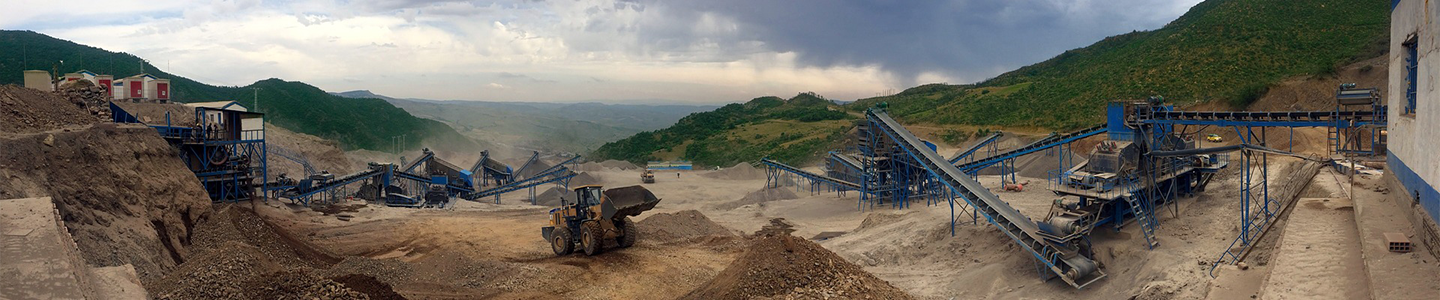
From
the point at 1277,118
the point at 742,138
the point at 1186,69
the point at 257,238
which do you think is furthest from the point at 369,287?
the point at 742,138

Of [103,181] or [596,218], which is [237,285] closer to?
[103,181]

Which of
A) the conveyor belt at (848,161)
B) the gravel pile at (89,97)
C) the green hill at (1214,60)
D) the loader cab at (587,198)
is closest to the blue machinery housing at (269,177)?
the gravel pile at (89,97)

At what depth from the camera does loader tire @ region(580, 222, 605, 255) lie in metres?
25.6

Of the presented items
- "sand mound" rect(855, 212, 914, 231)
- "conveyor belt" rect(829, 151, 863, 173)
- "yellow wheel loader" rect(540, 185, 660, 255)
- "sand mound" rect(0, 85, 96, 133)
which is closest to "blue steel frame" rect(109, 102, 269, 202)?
"sand mound" rect(0, 85, 96, 133)

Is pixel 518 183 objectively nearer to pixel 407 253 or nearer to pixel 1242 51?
pixel 407 253

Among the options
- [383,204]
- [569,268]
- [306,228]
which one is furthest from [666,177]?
[569,268]

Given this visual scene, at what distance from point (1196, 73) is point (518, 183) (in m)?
47.8

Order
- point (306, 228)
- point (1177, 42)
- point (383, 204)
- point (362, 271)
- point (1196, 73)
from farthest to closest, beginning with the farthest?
point (1177, 42)
point (1196, 73)
point (383, 204)
point (306, 228)
point (362, 271)

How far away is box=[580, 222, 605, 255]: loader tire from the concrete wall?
20121 millimetres

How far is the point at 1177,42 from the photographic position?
6531 cm

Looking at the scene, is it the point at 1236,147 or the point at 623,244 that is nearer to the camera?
the point at 1236,147

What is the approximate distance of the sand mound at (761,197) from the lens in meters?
43.1

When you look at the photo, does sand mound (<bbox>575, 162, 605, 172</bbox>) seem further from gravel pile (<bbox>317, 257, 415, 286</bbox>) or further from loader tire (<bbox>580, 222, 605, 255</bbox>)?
gravel pile (<bbox>317, 257, 415, 286</bbox>)

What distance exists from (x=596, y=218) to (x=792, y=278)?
36.3 feet
